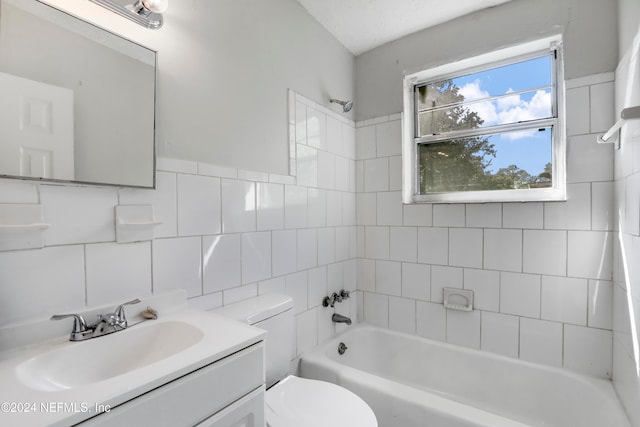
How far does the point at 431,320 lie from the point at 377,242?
2.16ft

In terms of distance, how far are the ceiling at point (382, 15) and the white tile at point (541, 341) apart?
75.5 inches

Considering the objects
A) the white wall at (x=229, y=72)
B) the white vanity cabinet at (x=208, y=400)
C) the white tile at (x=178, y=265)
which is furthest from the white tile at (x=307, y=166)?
the white vanity cabinet at (x=208, y=400)

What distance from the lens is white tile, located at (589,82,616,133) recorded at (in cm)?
158

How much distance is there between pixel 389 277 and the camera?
232cm

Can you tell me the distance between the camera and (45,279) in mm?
919

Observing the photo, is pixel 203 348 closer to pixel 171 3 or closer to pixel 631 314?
pixel 171 3

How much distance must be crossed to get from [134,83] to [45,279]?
0.71 m

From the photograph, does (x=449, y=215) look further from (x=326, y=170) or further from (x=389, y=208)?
Result: (x=326, y=170)

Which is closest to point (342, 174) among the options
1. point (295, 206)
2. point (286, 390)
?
point (295, 206)

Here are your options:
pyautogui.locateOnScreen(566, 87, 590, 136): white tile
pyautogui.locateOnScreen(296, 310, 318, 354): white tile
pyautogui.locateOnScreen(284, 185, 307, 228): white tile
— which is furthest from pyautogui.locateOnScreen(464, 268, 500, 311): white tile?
pyautogui.locateOnScreen(284, 185, 307, 228): white tile

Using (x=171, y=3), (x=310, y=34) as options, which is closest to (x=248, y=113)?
(x=171, y=3)

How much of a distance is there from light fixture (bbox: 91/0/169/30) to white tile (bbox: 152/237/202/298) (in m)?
0.79

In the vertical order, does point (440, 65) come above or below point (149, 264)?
above

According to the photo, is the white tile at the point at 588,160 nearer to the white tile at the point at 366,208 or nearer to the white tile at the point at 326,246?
the white tile at the point at 366,208
